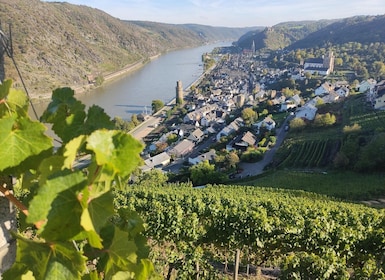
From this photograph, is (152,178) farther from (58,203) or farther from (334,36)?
(334,36)

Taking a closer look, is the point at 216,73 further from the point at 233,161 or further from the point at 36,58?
the point at 233,161

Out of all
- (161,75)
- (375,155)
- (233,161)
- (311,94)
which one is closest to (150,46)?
(161,75)

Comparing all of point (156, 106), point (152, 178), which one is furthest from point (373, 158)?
point (156, 106)

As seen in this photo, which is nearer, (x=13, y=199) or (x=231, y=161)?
(x=13, y=199)

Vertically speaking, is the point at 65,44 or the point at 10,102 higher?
the point at 65,44

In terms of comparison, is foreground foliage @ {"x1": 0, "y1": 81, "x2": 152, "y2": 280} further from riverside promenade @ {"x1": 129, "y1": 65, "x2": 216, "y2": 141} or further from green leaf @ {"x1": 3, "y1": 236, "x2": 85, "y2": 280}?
riverside promenade @ {"x1": 129, "y1": 65, "x2": 216, "y2": 141}

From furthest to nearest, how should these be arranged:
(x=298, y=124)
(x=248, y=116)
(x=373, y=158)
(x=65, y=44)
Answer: (x=65, y=44) < (x=248, y=116) < (x=298, y=124) < (x=373, y=158)

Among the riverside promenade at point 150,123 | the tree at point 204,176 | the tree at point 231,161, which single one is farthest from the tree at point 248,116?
the tree at point 204,176

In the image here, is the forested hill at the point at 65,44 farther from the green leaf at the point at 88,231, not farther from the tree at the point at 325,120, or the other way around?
the green leaf at the point at 88,231
